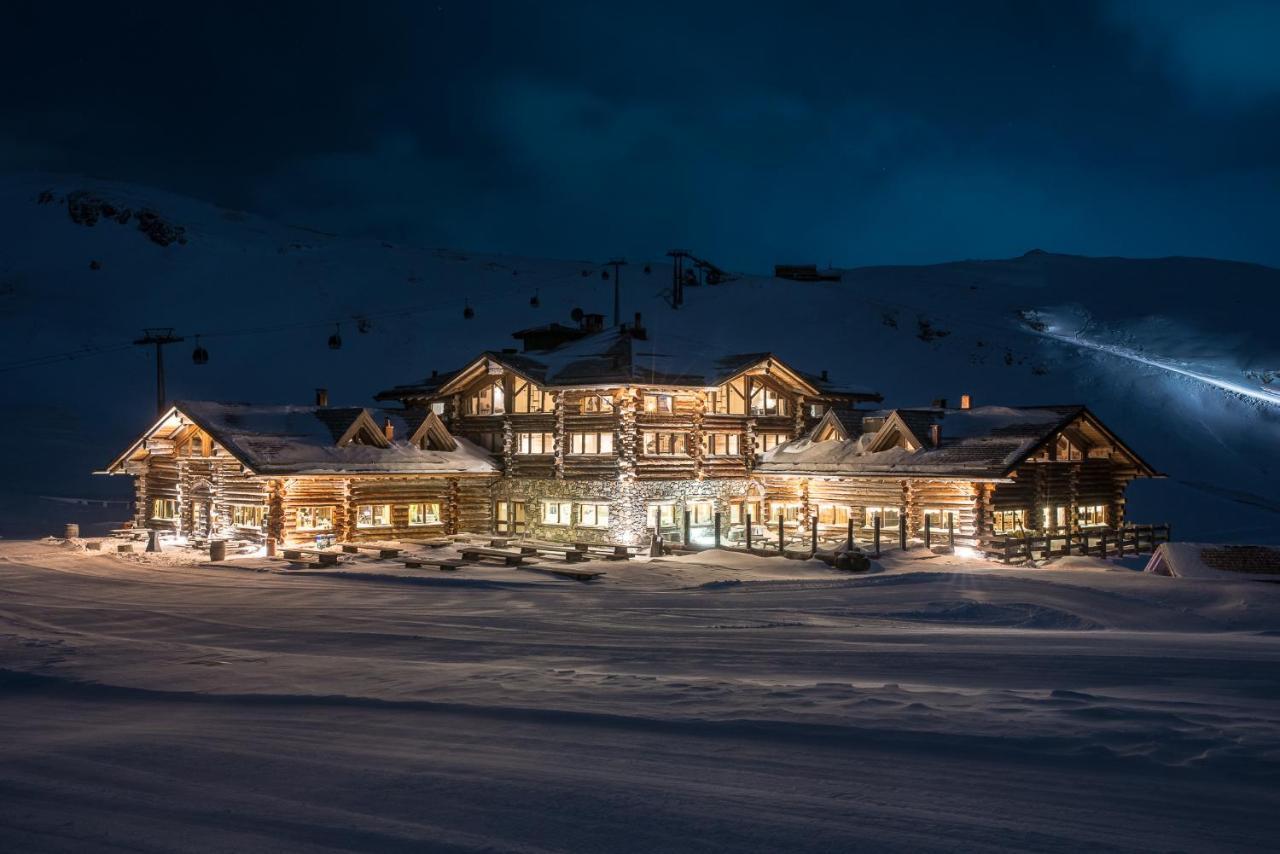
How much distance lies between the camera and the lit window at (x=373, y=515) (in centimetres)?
4069

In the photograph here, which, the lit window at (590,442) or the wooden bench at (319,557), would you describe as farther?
the lit window at (590,442)

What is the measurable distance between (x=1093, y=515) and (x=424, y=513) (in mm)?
28159

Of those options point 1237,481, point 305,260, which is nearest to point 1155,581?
point 1237,481

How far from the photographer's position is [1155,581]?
89.9ft

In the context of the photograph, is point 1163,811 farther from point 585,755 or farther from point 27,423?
point 27,423

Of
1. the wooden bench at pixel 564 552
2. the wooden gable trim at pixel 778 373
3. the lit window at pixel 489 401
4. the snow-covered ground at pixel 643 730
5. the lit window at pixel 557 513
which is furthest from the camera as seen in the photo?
the lit window at pixel 489 401

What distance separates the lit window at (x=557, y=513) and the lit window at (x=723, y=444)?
6.68 m

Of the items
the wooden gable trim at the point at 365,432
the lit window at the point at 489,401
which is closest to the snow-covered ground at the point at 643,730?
the wooden gable trim at the point at 365,432

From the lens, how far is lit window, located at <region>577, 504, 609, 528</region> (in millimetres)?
41956

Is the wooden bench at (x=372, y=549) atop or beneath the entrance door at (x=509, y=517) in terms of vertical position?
beneath

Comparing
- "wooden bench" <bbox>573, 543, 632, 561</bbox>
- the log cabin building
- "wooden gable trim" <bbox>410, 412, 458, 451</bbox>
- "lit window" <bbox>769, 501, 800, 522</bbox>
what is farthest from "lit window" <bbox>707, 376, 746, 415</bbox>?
"wooden gable trim" <bbox>410, 412, 458, 451</bbox>

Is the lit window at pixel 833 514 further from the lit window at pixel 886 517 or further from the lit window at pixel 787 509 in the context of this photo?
the lit window at pixel 787 509

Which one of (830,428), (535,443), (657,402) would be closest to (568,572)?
(657,402)

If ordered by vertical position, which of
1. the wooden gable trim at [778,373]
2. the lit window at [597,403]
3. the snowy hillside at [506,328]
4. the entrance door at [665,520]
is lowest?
the entrance door at [665,520]
